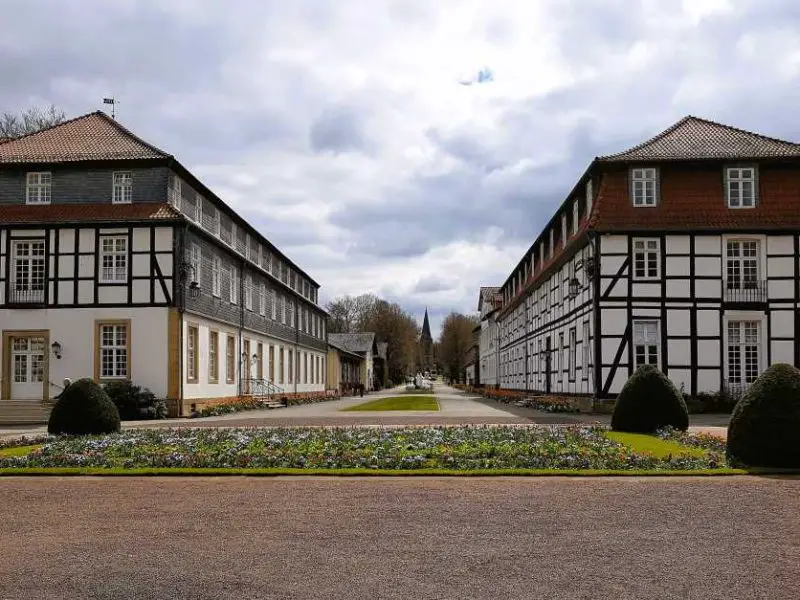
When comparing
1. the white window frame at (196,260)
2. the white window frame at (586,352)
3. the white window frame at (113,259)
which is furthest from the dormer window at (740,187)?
the white window frame at (113,259)

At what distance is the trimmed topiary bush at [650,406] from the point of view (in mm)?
19656

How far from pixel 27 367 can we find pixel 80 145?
902cm

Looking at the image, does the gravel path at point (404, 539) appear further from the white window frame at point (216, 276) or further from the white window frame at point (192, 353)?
the white window frame at point (216, 276)

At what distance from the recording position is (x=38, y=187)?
1313 inches

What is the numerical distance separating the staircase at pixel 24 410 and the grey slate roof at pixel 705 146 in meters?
22.0

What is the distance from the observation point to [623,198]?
102 feet

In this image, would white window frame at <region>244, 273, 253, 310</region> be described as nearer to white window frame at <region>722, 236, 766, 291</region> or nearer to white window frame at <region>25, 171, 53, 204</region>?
white window frame at <region>25, 171, 53, 204</region>

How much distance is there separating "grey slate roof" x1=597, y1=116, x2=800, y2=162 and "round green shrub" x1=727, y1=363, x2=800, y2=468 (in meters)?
18.1

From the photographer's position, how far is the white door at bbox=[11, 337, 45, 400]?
106 feet

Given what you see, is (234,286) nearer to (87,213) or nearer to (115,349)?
(115,349)

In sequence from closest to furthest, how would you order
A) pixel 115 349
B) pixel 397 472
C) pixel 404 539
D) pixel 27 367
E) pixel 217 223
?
1. pixel 404 539
2. pixel 397 472
3. pixel 115 349
4. pixel 27 367
5. pixel 217 223

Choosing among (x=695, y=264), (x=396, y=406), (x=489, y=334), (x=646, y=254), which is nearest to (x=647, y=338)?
(x=646, y=254)

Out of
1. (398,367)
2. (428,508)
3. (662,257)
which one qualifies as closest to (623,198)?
(662,257)

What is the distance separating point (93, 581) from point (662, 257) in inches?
1068
